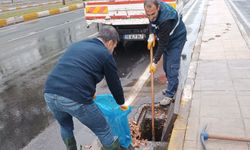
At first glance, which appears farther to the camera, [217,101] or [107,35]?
[217,101]

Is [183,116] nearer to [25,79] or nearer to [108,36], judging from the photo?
[108,36]

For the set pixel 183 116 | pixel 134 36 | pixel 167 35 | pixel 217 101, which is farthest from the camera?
pixel 134 36

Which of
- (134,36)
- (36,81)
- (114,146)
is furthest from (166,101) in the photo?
(134,36)

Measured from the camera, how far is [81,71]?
127 inches

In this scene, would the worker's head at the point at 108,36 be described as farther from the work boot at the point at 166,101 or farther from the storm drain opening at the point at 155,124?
the work boot at the point at 166,101

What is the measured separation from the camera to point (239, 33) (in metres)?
10.7

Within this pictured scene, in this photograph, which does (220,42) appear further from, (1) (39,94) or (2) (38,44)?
(2) (38,44)

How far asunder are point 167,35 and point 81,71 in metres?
2.12

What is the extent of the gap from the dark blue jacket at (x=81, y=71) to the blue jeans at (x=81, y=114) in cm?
6

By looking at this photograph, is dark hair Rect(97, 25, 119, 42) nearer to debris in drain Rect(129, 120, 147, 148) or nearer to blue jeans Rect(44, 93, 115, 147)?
blue jeans Rect(44, 93, 115, 147)

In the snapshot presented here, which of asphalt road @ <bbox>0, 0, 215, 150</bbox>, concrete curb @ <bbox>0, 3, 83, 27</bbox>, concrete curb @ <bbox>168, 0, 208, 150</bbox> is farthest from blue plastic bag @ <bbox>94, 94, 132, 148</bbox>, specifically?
concrete curb @ <bbox>0, 3, 83, 27</bbox>

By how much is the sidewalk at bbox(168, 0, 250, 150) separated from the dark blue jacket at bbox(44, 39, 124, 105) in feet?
4.71

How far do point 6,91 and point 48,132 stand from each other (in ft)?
8.18

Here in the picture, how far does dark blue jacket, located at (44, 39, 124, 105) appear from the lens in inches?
127
